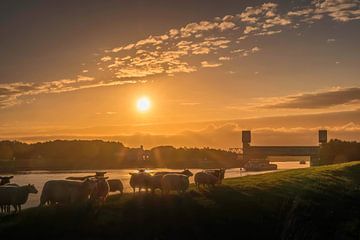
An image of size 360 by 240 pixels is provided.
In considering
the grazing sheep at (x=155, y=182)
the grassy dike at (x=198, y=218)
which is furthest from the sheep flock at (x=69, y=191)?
the grassy dike at (x=198, y=218)

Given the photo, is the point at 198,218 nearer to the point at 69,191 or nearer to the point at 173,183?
the point at 173,183

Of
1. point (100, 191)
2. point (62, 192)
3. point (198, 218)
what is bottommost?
point (198, 218)

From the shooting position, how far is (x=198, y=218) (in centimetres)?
2800

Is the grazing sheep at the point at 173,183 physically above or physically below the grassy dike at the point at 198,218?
above

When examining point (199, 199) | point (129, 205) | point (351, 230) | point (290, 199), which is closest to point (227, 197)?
point (199, 199)

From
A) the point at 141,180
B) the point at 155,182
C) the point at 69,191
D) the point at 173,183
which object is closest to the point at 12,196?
the point at 69,191

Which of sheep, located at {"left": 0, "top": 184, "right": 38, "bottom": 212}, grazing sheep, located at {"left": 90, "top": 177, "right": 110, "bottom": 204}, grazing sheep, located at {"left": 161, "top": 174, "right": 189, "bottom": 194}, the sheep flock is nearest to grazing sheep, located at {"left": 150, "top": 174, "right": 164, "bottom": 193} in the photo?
the sheep flock

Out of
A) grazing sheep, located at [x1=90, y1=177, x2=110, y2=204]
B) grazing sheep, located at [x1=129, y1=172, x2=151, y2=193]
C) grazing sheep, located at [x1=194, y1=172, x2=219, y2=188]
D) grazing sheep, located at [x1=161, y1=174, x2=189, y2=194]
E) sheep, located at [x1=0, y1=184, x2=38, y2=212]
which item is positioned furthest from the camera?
grazing sheep, located at [x1=194, y1=172, x2=219, y2=188]

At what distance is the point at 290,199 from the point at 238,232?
816cm

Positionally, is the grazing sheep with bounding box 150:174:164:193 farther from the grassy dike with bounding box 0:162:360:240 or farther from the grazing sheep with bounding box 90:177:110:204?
the grazing sheep with bounding box 90:177:110:204

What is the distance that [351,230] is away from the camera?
25031 mm

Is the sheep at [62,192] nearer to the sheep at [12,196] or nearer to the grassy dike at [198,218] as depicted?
the sheep at [12,196]

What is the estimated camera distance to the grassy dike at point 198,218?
84.3 ft

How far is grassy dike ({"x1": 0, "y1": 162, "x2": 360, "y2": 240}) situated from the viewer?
2569 cm
